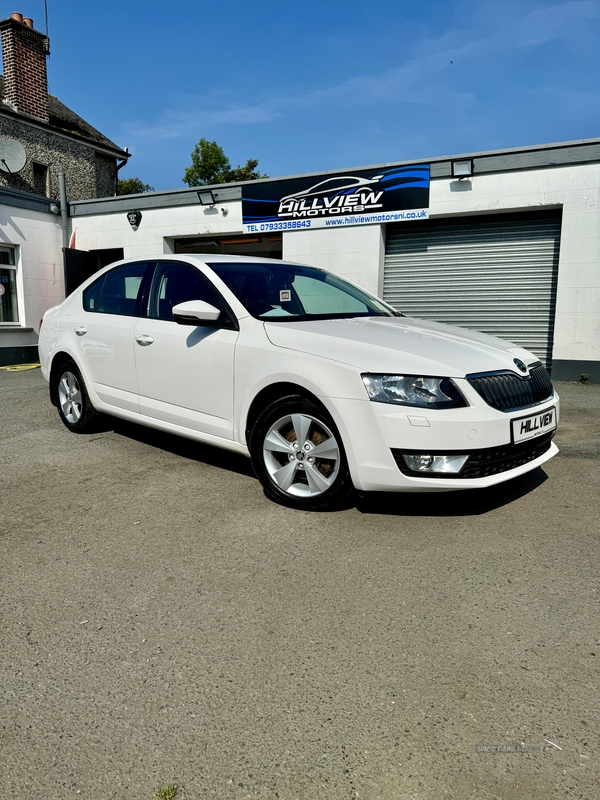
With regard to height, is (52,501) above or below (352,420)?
below

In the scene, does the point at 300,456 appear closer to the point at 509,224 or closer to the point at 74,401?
the point at 74,401

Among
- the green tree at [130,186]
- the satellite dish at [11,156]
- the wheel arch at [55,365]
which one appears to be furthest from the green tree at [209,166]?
the wheel arch at [55,365]

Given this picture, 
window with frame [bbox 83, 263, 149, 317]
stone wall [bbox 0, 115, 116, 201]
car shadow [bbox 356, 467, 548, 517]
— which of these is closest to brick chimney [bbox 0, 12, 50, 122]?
stone wall [bbox 0, 115, 116, 201]

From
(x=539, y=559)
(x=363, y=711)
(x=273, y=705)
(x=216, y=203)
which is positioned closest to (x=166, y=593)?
(x=273, y=705)

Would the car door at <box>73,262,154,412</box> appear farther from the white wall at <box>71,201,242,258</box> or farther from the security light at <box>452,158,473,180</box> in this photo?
the white wall at <box>71,201,242,258</box>

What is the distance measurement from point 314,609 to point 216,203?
38.8ft

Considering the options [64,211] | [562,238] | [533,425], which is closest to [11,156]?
[64,211]

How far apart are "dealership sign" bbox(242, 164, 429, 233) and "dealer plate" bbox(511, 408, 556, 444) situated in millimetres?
7859

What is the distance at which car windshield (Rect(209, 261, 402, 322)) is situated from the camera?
4.27 metres

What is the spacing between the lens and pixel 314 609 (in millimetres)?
2631

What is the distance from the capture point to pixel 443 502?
391 cm

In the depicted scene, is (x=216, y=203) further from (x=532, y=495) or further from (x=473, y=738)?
(x=473, y=738)

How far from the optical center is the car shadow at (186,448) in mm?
4805

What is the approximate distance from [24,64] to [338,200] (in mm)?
12061
